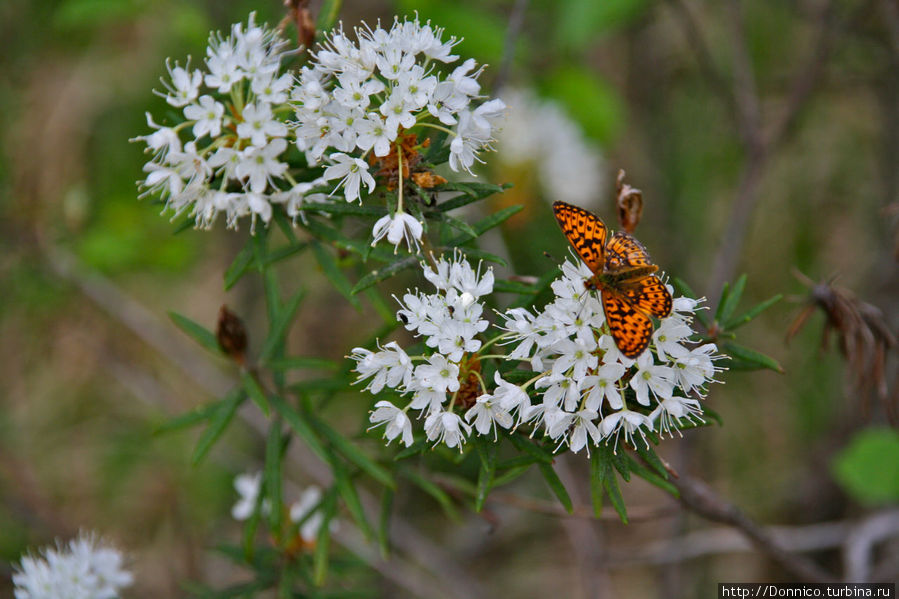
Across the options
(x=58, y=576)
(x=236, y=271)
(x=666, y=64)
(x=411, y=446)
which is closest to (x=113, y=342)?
(x=58, y=576)

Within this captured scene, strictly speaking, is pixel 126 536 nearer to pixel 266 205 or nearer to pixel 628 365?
pixel 266 205

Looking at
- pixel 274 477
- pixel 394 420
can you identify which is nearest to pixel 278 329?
pixel 274 477

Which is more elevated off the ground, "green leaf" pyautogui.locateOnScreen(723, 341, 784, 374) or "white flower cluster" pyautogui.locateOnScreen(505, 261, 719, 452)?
"green leaf" pyautogui.locateOnScreen(723, 341, 784, 374)

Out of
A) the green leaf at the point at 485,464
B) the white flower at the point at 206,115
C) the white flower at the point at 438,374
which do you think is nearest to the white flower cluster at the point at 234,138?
the white flower at the point at 206,115

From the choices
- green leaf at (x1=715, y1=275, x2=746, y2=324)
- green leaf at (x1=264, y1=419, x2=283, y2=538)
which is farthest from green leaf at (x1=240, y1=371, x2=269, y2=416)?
green leaf at (x1=715, y1=275, x2=746, y2=324)

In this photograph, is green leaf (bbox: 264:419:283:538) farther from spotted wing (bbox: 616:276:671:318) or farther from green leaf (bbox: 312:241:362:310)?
spotted wing (bbox: 616:276:671:318)

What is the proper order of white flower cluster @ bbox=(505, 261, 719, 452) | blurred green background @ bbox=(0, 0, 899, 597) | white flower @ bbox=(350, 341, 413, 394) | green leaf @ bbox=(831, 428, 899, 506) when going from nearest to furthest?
white flower cluster @ bbox=(505, 261, 719, 452)
white flower @ bbox=(350, 341, 413, 394)
green leaf @ bbox=(831, 428, 899, 506)
blurred green background @ bbox=(0, 0, 899, 597)

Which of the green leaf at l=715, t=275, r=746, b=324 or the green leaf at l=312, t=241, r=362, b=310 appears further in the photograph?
the green leaf at l=312, t=241, r=362, b=310
